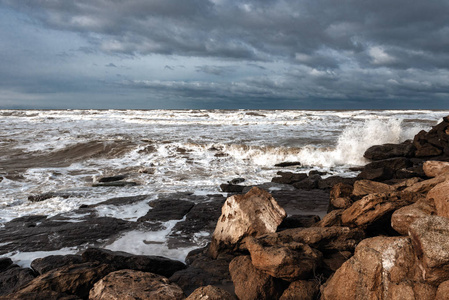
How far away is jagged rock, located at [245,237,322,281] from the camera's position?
3.44 meters

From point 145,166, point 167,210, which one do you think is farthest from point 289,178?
point 145,166

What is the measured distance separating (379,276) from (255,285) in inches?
49.5

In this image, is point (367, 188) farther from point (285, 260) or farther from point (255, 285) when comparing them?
point (255, 285)

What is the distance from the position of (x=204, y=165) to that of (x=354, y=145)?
23.3ft

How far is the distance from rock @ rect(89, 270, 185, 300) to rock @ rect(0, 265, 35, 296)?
1.37 meters

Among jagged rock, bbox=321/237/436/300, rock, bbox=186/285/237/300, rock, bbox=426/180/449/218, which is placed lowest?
rock, bbox=186/285/237/300

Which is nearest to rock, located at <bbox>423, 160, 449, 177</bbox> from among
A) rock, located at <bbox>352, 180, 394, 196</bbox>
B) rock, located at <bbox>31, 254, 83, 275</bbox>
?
rock, located at <bbox>352, 180, 394, 196</bbox>

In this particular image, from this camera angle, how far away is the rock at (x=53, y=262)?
14.5 feet

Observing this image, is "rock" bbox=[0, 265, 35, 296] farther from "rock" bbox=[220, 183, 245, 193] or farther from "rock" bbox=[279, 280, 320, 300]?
"rock" bbox=[220, 183, 245, 193]

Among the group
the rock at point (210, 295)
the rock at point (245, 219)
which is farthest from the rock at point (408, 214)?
the rock at point (210, 295)

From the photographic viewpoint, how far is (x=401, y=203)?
4418 mm

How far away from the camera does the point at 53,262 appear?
450cm

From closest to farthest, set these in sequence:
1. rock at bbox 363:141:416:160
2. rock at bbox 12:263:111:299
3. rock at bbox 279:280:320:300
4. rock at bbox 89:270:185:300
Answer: rock at bbox 89:270:185:300 < rock at bbox 279:280:320:300 < rock at bbox 12:263:111:299 < rock at bbox 363:141:416:160

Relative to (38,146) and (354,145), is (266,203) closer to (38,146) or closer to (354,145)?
(354,145)
